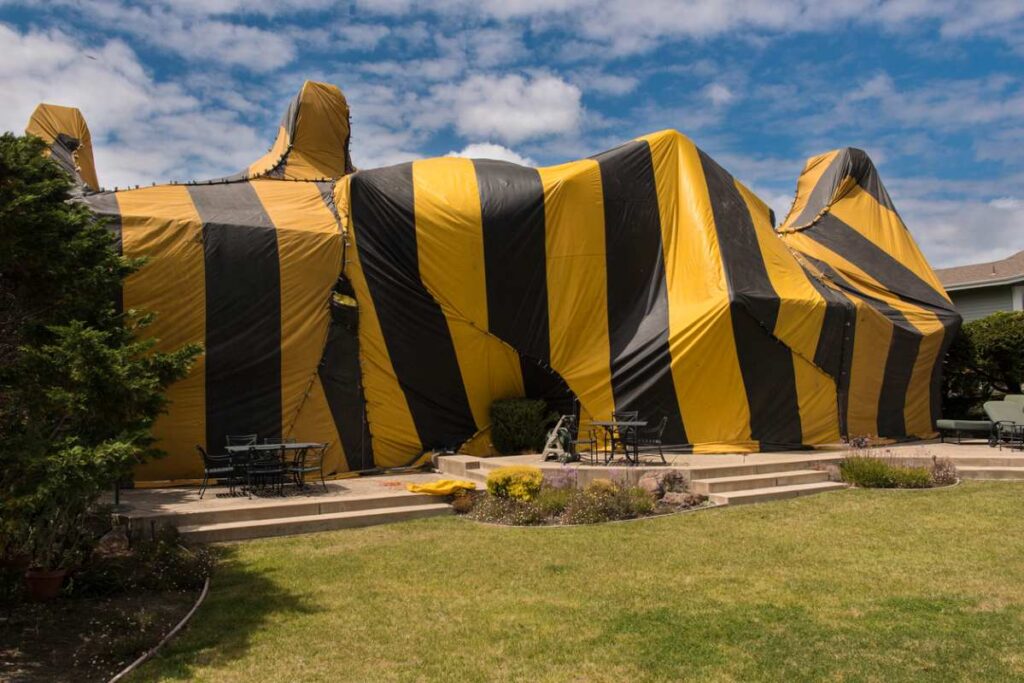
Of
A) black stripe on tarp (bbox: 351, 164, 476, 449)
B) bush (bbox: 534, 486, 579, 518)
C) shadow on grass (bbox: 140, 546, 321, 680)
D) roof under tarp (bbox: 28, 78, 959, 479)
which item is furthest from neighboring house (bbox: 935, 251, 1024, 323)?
shadow on grass (bbox: 140, 546, 321, 680)

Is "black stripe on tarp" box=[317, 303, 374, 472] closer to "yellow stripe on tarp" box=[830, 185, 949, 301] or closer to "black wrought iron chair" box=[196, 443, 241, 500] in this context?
"black wrought iron chair" box=[196, 443, 241, 500]

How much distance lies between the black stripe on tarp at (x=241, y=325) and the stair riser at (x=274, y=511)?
2.56 metres

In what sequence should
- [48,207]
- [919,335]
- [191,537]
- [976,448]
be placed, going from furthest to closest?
[919,335] < [976,448] < [191,537] < [48,207]

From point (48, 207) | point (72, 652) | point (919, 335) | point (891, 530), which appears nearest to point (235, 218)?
point (48, 207)

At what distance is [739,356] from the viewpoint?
12055 millimetres

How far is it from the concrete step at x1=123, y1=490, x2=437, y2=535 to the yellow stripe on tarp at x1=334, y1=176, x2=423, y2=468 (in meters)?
2.38

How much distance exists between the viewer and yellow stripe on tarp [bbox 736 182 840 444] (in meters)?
12.4

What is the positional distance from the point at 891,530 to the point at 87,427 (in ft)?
23.3

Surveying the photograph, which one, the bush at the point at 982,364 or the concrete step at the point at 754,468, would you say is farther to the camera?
the bush at the point at 982,364

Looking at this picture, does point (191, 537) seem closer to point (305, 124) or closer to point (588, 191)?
point (588, 191)

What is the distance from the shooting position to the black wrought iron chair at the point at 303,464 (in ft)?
29.6

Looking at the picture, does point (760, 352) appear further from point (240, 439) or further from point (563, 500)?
point (240, 439)

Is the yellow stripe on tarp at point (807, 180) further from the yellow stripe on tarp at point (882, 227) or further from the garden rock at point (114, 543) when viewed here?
the garden rock at point (114, 543)

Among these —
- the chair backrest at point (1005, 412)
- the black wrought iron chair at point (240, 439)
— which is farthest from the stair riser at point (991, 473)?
the black wrought iron chair at point (240, 439)
